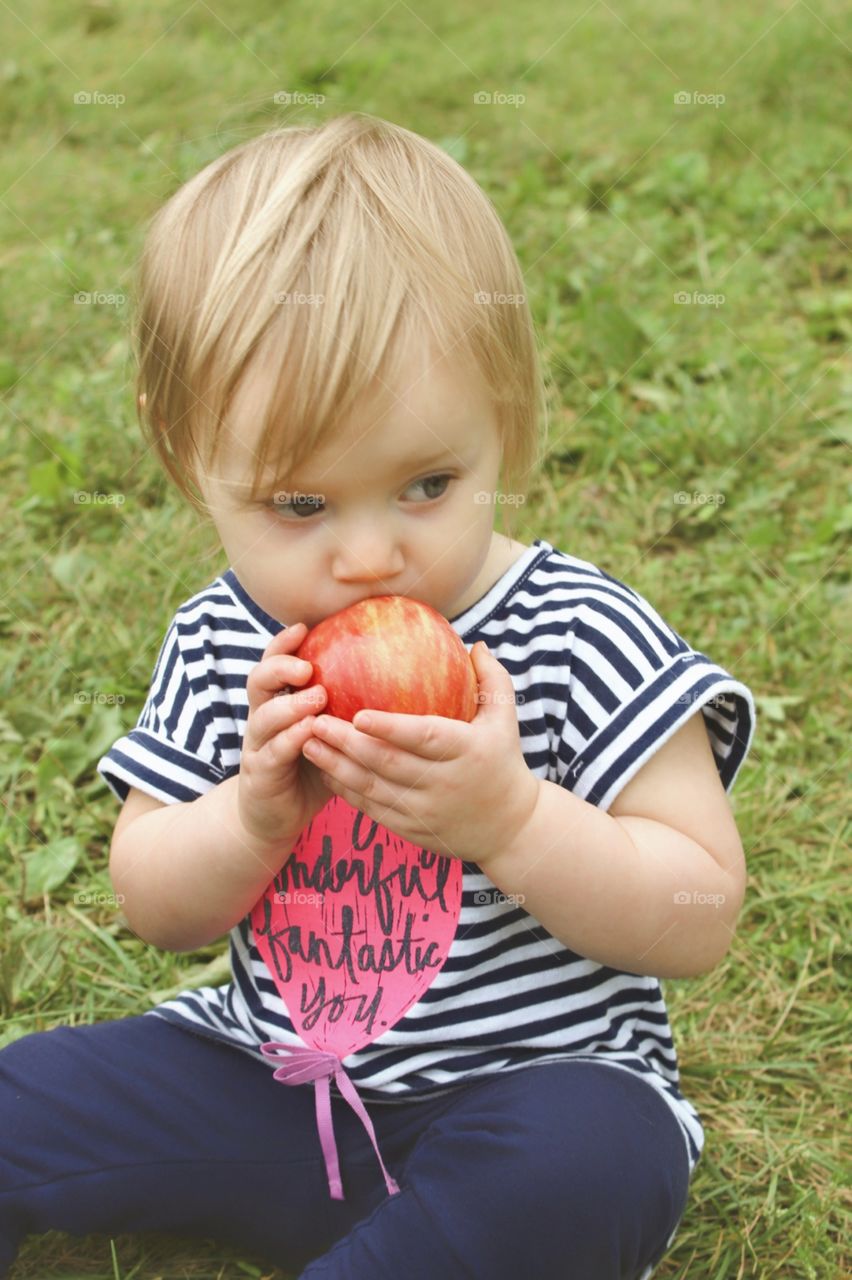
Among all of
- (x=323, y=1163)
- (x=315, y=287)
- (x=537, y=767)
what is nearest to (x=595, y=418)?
(x=537, y=767)

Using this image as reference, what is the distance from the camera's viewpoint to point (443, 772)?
137cm

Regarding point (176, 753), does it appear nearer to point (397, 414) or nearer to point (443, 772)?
point (443, 772)

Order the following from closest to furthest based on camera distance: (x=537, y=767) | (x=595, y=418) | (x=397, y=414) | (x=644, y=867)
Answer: (x=397, y=414) < (x=644, y=867) < (x=537, y=767) < (x=595, y=418)

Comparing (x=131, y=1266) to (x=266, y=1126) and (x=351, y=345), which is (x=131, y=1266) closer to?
(x=266, y=1126)

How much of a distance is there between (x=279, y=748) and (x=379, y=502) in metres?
0.26

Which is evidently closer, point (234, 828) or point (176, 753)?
point (234, 828)

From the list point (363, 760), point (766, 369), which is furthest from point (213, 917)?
point (766, 369)

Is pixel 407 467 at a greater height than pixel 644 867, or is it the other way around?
pixel 407 467

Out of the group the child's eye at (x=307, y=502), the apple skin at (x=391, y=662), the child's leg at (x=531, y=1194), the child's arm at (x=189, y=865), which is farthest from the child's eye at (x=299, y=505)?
the child's leg at (x=531, y=1194)

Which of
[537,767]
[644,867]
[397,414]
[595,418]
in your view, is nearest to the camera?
[397,414]

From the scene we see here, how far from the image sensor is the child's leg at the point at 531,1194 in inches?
54.7

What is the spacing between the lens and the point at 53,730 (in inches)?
94.8

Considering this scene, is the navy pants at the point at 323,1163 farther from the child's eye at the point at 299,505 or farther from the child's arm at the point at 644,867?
the child's eye at the point at 299,505

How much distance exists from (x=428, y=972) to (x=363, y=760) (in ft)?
1.06
